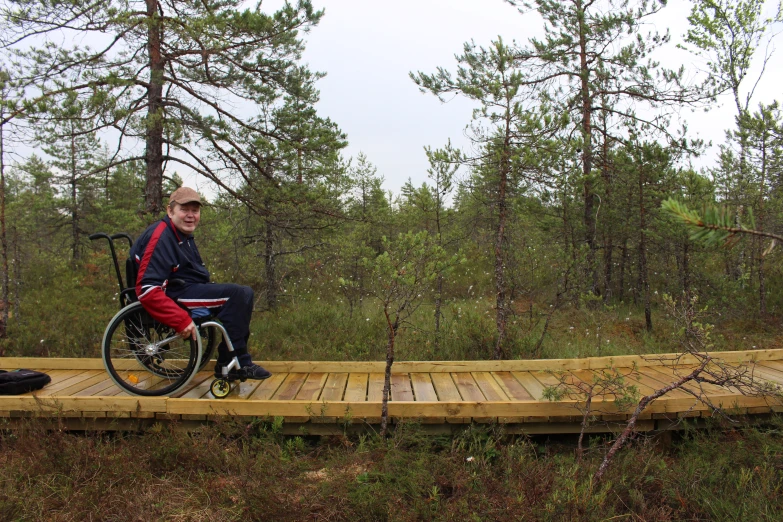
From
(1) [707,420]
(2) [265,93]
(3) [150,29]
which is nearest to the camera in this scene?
(1) [707,420]

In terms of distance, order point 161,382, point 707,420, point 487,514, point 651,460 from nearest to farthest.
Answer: point 487,514, point 651,460, point 707,420, point 161,382

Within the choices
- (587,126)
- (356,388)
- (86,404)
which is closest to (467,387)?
(356,388)

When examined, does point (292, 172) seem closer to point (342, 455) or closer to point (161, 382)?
point (161, 382)

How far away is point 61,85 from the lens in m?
5.80

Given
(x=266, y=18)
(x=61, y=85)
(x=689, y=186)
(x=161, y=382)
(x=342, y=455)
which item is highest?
(x=266, y=18)

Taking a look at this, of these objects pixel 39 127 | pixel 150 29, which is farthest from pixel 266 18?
pixel 39 127

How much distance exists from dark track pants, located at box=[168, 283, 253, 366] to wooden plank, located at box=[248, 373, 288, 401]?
0.32 metres

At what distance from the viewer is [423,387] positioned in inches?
161

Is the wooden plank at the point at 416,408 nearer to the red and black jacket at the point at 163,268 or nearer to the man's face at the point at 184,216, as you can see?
the red and black jacket at the point at 163,268

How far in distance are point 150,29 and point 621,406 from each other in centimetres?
742

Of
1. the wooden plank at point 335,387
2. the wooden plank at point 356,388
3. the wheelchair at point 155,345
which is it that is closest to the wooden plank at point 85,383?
the wheelchair at point 155,345

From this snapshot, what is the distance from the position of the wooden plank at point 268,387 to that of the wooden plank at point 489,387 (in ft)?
6.06

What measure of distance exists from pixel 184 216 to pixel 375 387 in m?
2.23

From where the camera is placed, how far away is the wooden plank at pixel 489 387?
3.78 m
